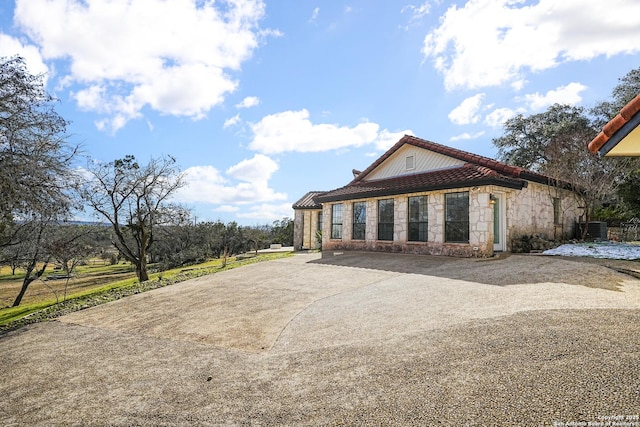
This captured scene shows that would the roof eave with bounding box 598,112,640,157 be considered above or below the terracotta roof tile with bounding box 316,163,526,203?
below

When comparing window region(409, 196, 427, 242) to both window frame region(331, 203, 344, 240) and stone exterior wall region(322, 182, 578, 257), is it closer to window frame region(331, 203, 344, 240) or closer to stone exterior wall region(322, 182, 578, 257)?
stone exterior wall region(322, 182, 578, 257)

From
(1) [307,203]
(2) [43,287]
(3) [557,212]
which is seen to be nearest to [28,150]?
(1) [307,203]

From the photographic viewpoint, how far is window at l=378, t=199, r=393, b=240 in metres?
14.7

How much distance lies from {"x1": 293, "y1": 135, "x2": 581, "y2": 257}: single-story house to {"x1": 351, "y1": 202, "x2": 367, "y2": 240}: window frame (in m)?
0.05

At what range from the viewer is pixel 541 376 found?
10.4 feet

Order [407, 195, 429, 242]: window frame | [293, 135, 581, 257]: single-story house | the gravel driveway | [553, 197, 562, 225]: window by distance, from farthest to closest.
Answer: [553, 197, 562, 225]: window, [407, 195, 429, 242]: window frame, [293, 135, 581, 257]: single-story house, the gravel driveway

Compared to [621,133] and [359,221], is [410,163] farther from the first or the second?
[621,133]

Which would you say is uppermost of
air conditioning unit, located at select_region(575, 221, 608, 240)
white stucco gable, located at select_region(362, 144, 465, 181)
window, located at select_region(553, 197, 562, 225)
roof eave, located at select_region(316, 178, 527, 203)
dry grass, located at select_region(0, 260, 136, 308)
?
white stucco gable, located at select_region(362, 144, 465, 181)

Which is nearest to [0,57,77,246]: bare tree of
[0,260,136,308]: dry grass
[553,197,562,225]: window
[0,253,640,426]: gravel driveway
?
[0,253,640,426]: gravel driveway

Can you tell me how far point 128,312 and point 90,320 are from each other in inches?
34.4

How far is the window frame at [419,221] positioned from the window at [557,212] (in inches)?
255

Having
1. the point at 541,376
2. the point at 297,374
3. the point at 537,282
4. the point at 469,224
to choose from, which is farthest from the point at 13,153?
the point at 469,224

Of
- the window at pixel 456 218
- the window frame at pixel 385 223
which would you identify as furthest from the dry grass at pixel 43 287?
the window at pixel 456 218

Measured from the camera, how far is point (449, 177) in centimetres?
1253
